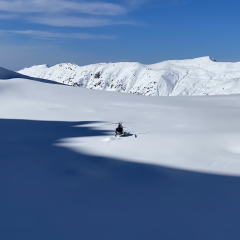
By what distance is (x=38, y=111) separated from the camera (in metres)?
12.2

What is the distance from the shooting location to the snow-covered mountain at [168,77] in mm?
118312

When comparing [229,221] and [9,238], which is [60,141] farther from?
[229,221]

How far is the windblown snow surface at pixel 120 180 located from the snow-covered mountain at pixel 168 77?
9294 centimetres

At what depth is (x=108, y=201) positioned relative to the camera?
12.2 feet

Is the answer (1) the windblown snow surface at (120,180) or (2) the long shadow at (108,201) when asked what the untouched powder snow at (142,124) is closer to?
(1) the windblown snow surface at (120,180)

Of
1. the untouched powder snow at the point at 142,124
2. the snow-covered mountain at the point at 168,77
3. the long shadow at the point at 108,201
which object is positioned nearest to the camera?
the long shadow at the point at 108,201

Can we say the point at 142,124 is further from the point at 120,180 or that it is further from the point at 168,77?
the point at 168,77

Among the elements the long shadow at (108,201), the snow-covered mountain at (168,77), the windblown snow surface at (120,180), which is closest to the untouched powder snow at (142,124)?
the windblown snow surface at (120,180)

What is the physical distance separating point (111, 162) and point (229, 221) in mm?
2604

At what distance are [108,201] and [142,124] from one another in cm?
621

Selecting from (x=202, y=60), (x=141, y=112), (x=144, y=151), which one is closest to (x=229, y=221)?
(x=144, y=151)

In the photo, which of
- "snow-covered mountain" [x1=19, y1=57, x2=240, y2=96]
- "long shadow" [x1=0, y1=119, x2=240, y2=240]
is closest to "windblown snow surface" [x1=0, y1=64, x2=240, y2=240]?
"long shadow" [x1=0, y1=119, x2=240, y2=240]

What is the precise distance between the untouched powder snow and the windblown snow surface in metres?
0.03

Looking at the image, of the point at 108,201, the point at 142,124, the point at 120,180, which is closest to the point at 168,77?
the point at 142,124
